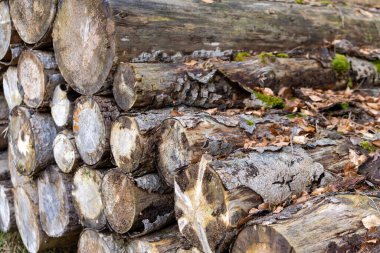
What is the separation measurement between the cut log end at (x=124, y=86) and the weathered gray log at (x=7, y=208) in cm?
242

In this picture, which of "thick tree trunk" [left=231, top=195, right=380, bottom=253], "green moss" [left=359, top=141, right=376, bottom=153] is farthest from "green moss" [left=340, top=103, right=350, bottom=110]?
A: "thick tree trunk" [left=231, top=195, right=380, bottom=253]

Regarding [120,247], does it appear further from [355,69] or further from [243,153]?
[355,69]

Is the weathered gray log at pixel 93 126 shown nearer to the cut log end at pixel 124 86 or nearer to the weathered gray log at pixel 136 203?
the cut log end at pixel 124 86

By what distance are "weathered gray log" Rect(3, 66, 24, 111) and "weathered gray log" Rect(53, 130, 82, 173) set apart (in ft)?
2.59

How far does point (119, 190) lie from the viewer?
324 centimetres

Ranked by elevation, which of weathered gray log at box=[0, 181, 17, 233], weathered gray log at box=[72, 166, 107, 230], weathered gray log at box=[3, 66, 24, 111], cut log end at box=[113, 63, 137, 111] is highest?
cut log end at box=[113, 63, 137, 111]

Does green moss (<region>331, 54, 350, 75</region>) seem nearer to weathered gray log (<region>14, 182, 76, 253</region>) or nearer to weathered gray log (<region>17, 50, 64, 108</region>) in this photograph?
weathered gray log (<region>17, 50, 64, 108</region>)

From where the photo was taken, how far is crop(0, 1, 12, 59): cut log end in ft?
14.2

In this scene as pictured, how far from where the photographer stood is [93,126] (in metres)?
3.46

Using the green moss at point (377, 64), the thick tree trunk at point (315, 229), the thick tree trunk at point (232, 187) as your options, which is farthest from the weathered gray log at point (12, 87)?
the green moss at point (377, 64)

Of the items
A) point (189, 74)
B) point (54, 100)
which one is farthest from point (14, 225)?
point (189, 74)

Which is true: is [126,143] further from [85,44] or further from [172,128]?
[85,44]

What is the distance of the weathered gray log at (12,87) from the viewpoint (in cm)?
448

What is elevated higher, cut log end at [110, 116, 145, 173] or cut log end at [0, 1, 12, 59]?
cut log end at [0, 1, 12, 59]
